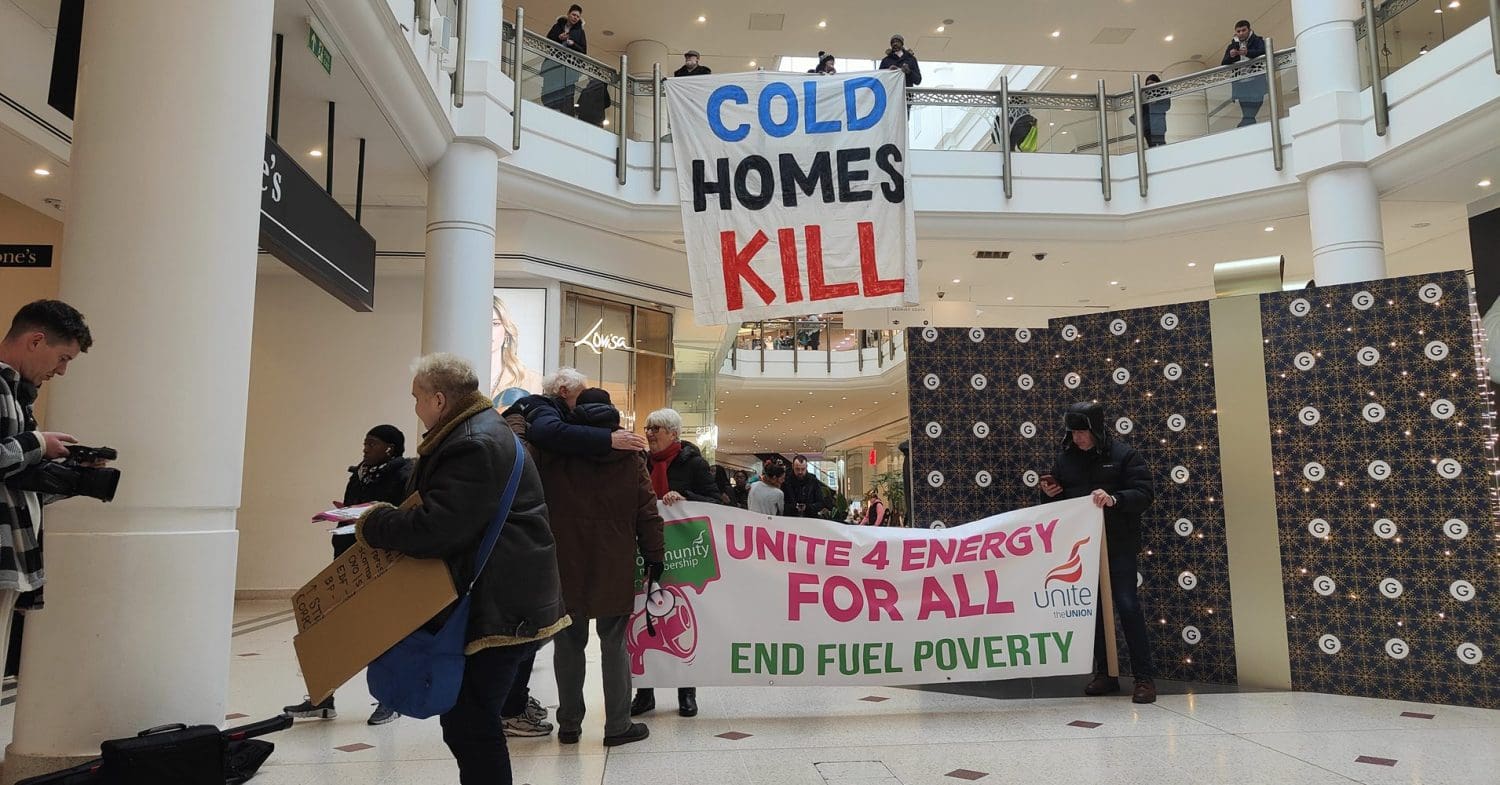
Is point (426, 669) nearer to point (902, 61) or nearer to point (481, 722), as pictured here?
point (481, 722)

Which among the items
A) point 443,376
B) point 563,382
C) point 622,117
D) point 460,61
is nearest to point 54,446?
point 443,376

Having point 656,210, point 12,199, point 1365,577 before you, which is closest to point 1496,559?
point 1365,577

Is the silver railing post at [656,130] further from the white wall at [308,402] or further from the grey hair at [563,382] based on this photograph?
the grey hair at [563,382]

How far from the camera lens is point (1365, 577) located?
197 inches

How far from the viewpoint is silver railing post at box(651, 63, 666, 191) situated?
1024 cm

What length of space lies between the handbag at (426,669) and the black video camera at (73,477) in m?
0.94

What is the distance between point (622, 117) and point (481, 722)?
875 centimetres

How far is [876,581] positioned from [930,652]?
1.53ft

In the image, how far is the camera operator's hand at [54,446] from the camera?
8.38 feet

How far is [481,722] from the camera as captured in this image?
2596mm

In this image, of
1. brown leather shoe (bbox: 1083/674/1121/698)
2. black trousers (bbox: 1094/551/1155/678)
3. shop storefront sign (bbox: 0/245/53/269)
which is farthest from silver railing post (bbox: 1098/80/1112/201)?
shop storefront sign (bbox: 0/245/53/269)

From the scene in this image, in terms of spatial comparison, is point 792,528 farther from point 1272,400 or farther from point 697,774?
point 1272,400

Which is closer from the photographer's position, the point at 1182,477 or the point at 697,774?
the point at 697,774

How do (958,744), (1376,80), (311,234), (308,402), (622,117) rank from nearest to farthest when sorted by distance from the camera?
(958,744) → (311,234) → (1376,80) → (622,117) → (308,402)
